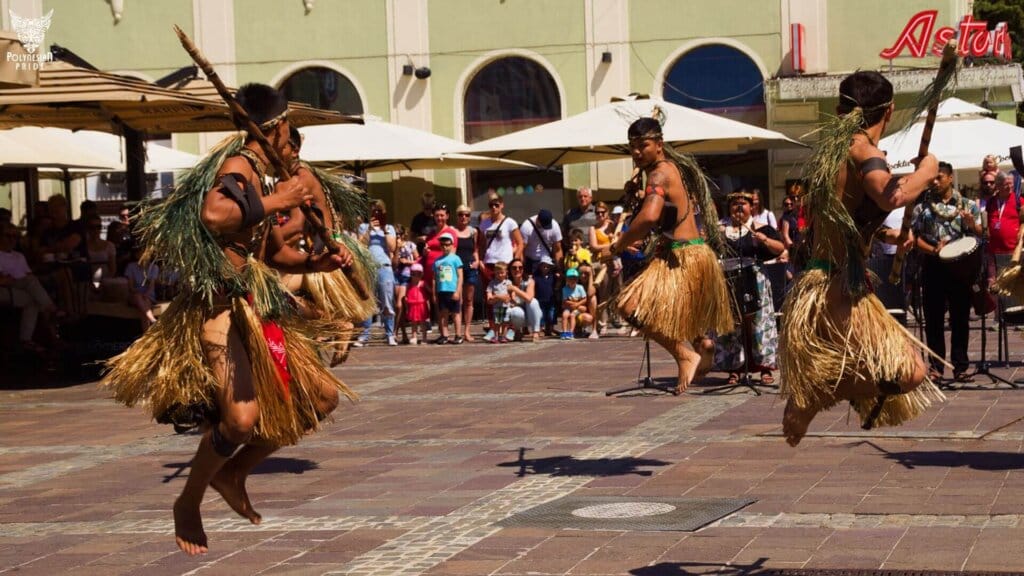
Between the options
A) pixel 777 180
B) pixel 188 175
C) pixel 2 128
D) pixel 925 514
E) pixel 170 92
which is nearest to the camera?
pixel 188 175

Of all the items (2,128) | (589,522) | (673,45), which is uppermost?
(673,45)

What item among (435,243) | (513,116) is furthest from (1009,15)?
(435,243)

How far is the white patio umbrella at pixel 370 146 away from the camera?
2103 cm

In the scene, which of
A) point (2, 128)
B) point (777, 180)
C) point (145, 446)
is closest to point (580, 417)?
point (145, 446)

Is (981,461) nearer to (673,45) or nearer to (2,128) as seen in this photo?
(2,128)

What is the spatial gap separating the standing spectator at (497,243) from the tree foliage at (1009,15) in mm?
30453

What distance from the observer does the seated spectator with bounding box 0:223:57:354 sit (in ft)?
53.5

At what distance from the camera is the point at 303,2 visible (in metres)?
28.6

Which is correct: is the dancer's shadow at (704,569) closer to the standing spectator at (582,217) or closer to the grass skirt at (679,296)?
the grass skirt at (679,296)

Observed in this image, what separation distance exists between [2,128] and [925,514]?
1264 cm

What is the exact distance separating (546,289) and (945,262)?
7432 millimetres

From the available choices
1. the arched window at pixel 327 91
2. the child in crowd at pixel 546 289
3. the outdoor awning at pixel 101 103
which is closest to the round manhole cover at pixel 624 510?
the outdoor awning at pixel 101 103

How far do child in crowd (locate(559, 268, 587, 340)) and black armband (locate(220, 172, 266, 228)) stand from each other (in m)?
13.0

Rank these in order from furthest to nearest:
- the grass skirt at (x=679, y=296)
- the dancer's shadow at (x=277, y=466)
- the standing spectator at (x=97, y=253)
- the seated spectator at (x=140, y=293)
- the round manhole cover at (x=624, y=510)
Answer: the standing spectator at (x=97, y=253)
the seated spectator at (x=140, y=293)
the dancer's shadow at (x=277, y=466)
the grass skirt at (x=679, y=296)
the round manhole cover at (x=624, y=510)
